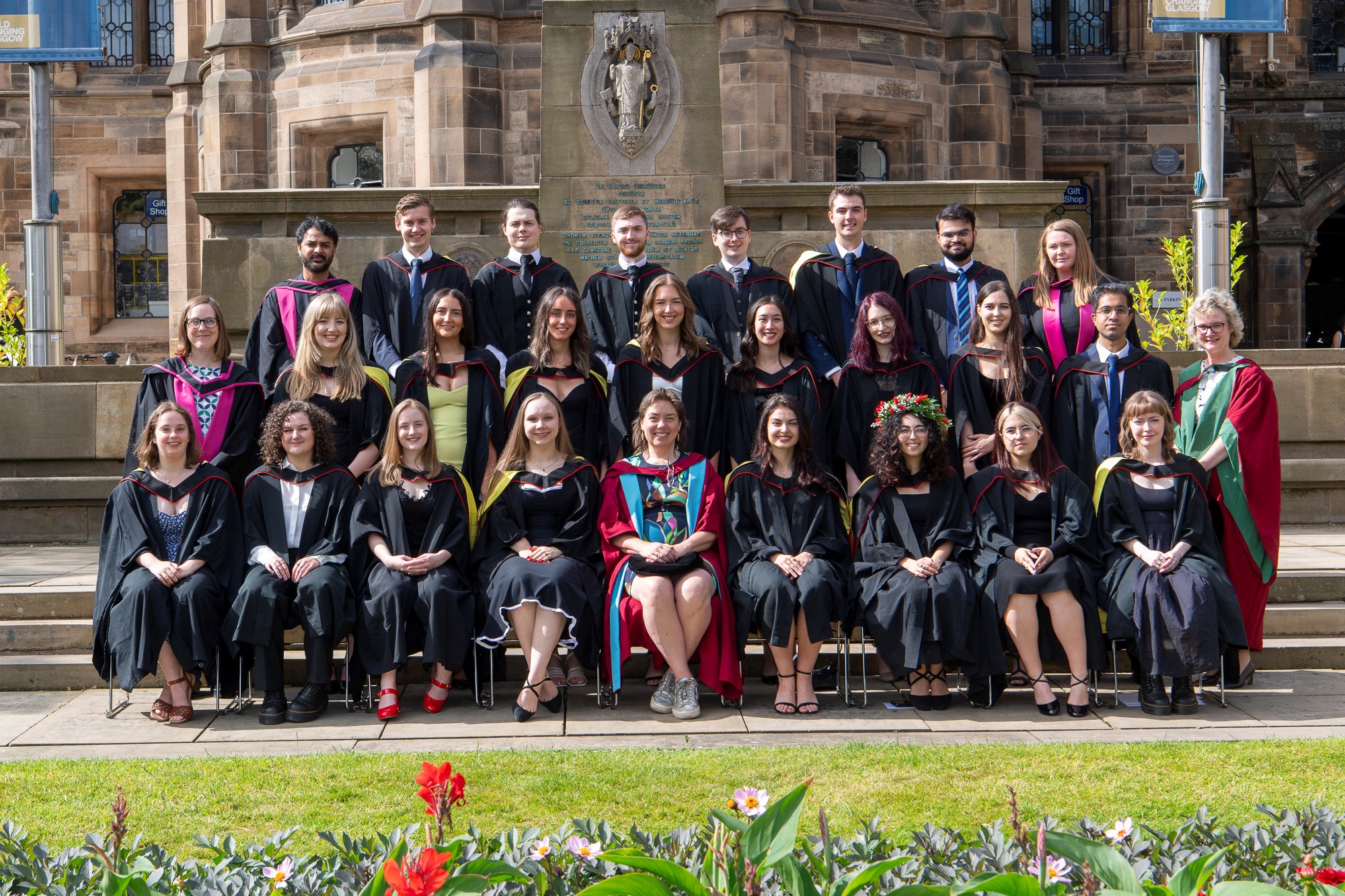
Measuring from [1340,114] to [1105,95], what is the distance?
4.78 m

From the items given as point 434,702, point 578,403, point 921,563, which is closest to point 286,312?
point 578,403

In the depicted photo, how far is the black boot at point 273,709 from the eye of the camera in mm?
6086

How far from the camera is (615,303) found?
25.2 ft

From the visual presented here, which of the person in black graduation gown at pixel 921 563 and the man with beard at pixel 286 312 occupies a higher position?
the man with beard at pixel 286 312

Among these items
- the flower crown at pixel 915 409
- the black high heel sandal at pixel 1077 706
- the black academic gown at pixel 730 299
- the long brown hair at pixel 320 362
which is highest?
the black academic gown at pixel 730 299

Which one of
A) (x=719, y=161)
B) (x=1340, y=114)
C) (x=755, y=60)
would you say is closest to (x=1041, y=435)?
(x=719, y=161)

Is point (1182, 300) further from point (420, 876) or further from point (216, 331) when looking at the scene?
point (420, 876)

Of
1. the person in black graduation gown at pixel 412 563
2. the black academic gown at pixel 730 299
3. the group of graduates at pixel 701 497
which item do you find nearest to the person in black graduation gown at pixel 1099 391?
the group of graduates at pixel 701 497

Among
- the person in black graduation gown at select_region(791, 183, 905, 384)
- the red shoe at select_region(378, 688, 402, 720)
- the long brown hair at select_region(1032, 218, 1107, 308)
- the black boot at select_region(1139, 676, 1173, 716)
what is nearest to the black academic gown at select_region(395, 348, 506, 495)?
the red shoe at select_region(378, 688, 402, 720)

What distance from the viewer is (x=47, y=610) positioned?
7223 mm

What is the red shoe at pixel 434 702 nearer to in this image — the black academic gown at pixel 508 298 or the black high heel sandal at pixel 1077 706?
the black academic gown at pixel 508 298

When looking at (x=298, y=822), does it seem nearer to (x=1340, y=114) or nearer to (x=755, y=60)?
(x=755, y=60)

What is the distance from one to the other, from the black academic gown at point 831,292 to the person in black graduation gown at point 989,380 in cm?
76

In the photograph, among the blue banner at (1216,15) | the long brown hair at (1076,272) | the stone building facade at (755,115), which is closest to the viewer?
the long brown hair at (1076,272)
